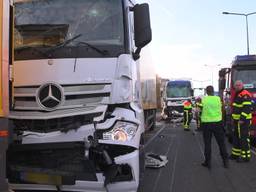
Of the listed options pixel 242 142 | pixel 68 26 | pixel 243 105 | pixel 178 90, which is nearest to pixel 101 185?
pixel 68 26

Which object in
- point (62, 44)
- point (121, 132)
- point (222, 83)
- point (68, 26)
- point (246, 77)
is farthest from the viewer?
point (222, 83)

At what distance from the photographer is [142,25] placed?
7773 millimetres

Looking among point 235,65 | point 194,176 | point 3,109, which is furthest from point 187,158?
point 3,109

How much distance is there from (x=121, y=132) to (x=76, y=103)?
0.72 m

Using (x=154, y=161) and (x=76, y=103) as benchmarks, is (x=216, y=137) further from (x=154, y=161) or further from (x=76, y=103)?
(x=76, y=103)

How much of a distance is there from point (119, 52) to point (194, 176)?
4.00 m

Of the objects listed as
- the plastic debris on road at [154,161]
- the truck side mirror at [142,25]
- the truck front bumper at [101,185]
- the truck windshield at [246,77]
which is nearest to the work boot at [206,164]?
the plastic debris on road at [154,161]

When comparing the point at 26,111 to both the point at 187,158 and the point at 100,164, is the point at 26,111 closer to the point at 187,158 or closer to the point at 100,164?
the point at 100,164

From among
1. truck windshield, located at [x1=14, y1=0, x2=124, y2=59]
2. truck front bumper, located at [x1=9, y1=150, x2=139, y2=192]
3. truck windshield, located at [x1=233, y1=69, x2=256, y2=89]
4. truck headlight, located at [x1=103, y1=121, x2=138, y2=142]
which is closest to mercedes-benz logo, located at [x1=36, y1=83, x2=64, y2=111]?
truck windshield, located at [x1=14, y1=0, x2=124, y2=59]

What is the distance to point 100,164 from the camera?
22.9 ft

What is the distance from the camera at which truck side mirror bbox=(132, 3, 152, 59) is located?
7.72 metres

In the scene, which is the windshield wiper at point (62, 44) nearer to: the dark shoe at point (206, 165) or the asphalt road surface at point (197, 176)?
the asphalt road surface at point (197, 176)

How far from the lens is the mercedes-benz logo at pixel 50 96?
7.05m

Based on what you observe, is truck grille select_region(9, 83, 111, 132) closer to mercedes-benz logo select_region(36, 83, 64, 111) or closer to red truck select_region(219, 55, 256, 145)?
mercedes-benz logo select_region(36, 83, 64, 111)
